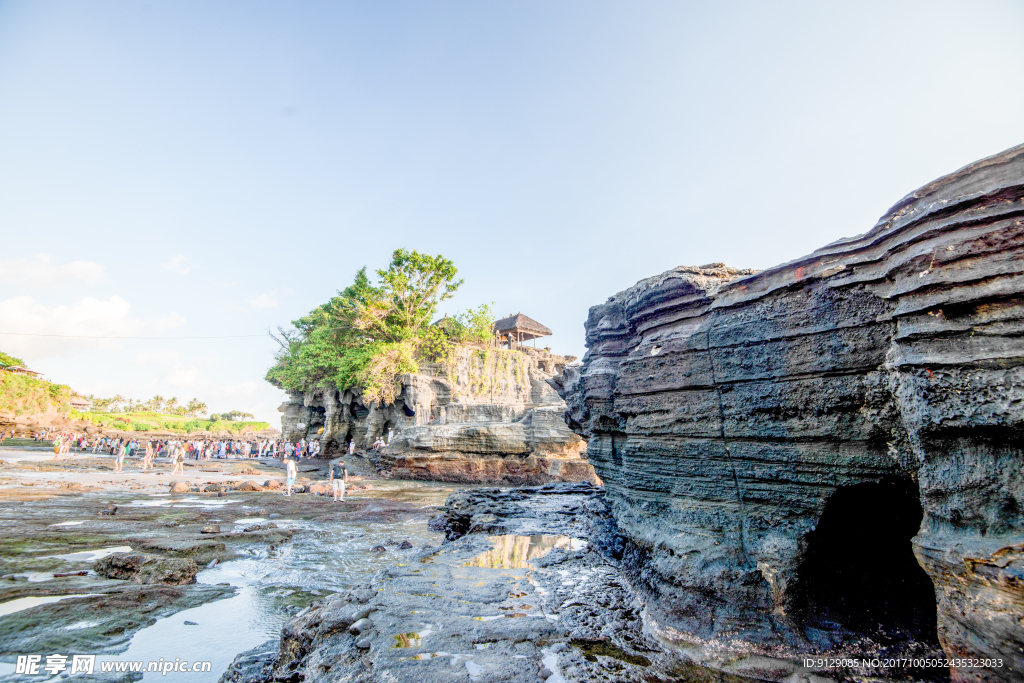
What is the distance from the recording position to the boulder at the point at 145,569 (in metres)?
6.50

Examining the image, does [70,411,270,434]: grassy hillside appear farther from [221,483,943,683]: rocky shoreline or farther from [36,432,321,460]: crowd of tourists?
[221,483,943,683]: rocky shoreline

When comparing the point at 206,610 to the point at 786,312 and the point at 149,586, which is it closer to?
the point at 149,586

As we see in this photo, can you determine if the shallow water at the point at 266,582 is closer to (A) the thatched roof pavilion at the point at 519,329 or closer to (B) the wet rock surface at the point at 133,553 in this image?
(B) the wet rock surface at the point at 133,553

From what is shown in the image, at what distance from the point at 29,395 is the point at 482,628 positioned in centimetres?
5973

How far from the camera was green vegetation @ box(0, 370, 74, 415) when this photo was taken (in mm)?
41031

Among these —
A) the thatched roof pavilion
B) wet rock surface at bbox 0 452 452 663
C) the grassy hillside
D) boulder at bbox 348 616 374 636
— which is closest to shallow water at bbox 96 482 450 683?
wet rock surface at bbox 0 452 452 663

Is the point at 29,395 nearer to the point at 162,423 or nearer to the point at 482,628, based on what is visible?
the point at 162,423

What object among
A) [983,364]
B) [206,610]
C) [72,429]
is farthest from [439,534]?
[72,429]

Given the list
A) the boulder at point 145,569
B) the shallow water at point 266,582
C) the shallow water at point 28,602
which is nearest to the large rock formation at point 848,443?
the shallow water at point 266,582

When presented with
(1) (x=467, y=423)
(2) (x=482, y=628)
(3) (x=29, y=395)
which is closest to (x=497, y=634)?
(2) (x=482, y=628)

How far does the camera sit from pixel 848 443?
3.83 meters

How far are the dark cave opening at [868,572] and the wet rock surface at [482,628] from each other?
2.36 ft

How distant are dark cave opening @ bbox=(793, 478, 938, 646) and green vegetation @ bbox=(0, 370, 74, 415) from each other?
195ft

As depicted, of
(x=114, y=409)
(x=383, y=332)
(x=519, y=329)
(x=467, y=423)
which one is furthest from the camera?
(x=114, y=409)
